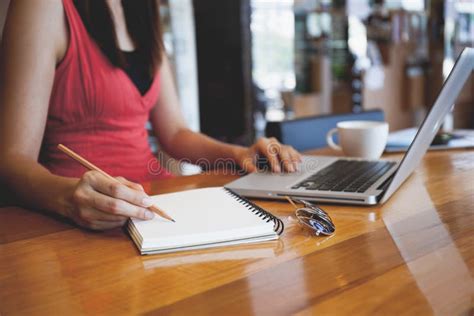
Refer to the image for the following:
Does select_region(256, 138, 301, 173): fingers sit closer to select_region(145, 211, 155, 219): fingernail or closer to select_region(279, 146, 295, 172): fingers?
select_region(279, 146, 295, 172): fingers

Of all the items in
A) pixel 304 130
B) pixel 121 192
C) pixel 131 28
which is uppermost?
pixel 131 28

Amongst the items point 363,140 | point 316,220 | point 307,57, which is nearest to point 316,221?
point 316,220

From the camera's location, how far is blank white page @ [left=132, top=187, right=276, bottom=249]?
2.21ft

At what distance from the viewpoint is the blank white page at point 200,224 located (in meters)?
0.67

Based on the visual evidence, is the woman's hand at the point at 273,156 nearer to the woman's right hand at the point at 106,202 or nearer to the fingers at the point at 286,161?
the fingers at the point at 286,161

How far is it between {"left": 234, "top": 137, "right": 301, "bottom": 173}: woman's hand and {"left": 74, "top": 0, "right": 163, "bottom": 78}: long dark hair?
1.31 ft

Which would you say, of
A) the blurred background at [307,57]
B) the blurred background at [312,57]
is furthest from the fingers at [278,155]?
the blurred background at [312,57]

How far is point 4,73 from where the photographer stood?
3.46ft

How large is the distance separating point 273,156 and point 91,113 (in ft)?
1.55

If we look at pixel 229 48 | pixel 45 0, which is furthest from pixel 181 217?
pixel 229 48

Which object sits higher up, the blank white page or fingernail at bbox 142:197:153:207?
fingernail at bbox 142:197:153:207

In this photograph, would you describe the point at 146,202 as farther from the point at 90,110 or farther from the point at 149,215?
the point at 90,110

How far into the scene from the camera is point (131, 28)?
55.6 inches

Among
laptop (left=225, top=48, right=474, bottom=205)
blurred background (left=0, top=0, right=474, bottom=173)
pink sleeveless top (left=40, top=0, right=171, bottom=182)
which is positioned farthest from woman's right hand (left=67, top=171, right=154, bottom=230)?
blurred background (left=0, top=0, right=474, bottom=173)
